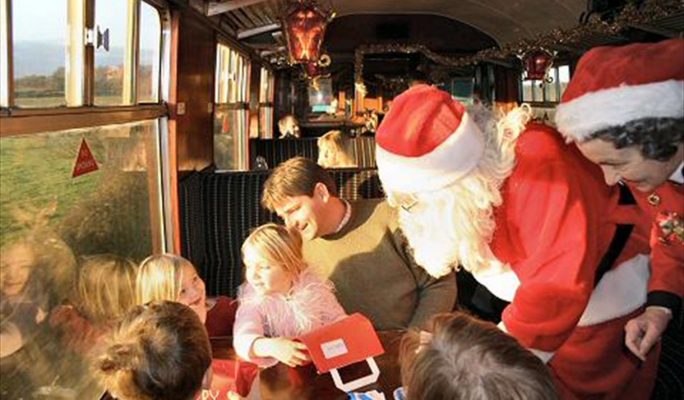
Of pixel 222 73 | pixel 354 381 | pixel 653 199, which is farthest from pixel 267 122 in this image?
pixel 653 199

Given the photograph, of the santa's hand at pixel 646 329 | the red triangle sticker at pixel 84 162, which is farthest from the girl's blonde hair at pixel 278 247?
the santa's hand at pixel 646 329

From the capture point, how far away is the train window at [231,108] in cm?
533

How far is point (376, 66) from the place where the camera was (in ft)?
33.8

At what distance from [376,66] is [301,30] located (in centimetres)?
578

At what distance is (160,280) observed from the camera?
2.03 m

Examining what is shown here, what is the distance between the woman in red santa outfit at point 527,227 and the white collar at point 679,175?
13 cm

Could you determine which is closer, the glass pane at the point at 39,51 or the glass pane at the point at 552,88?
the glass pane at the point at 39,51

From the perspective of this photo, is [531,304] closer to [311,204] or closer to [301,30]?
[311,204]

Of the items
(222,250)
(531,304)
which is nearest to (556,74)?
(222,250)

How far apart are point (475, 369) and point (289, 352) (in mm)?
875

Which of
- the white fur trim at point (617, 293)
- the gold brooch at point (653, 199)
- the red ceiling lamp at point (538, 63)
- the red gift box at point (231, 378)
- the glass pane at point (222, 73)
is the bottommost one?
the red gift box at point (231, 378)

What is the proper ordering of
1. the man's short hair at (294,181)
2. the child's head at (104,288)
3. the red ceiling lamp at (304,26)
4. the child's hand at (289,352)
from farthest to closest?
the red ceiling lamp at (304,26), the man's short hair at (294,181), the child's head at (104,288), the child's hand at (289,352)

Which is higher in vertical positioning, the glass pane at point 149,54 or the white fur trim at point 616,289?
the glass pane at point 149,54

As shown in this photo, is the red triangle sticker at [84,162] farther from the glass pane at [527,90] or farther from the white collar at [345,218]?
the glass pane at [527,90]
